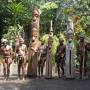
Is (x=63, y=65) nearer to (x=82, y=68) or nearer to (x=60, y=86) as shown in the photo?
(x=82, y=68)

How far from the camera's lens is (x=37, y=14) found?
18531 millimetres

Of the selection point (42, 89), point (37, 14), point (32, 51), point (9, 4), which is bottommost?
point (42, 89)

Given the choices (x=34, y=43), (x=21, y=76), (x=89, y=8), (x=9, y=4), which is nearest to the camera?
(x=21, y=76)

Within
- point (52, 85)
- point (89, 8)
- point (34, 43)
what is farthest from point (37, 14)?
point (89, 8)

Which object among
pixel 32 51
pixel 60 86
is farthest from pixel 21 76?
pixel 60 86

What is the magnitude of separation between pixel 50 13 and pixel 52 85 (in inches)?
534

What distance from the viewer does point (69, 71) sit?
17250mm

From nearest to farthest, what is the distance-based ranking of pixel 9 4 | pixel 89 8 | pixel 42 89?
pixel 42 89 → pixel 89 8 → pixel 9 4

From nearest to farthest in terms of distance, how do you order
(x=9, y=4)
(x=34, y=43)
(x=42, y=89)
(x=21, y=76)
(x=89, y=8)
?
(x=42, y=89), (x=21, y=76), (x=34, y=43), (x=89, y=8), (x=9, y=4)

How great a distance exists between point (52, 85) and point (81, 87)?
117 cm

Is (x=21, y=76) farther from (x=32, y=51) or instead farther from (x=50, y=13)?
(x=50, y=13)

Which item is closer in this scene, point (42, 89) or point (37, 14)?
point (42, 89)

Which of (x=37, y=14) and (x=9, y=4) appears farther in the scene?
(x=9, y=4)

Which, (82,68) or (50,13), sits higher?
(50,13)
